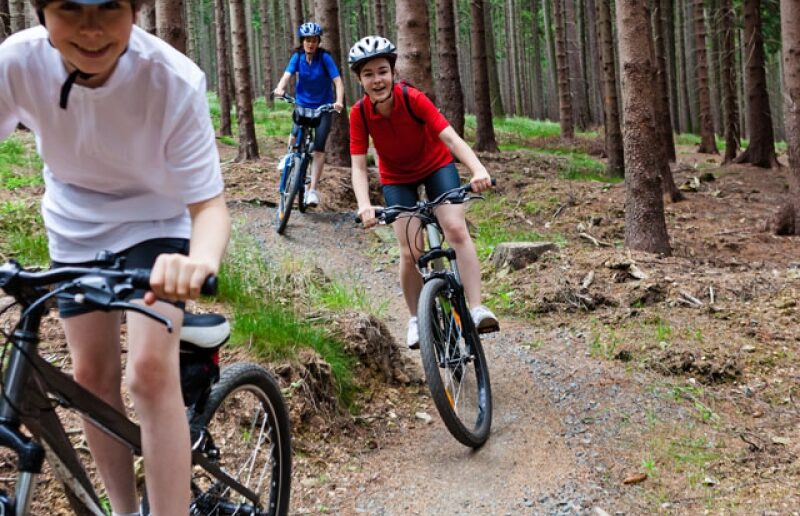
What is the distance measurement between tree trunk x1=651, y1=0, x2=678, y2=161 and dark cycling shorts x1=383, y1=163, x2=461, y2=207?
9.08 m

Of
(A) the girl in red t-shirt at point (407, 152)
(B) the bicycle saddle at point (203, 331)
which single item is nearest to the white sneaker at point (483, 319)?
(A) the girl in red t-shirt at point (407, 152)

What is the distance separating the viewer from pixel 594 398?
5680 mm

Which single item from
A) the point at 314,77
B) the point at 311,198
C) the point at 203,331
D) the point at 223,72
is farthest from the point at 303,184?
the point at 223,72

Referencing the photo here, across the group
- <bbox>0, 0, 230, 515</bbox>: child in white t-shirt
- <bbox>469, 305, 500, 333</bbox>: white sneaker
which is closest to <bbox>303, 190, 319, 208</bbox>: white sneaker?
<bbox>469, 305, 500, 333</bbox>: white sneaker

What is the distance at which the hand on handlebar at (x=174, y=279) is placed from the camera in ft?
6.54

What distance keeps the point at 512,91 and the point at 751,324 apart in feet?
140

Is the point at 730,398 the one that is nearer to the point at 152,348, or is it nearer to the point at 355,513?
the point at 355,513

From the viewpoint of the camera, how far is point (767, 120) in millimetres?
16766

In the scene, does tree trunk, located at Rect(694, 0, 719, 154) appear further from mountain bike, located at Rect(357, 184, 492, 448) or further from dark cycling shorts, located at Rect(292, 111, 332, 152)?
mountain bike, located at Rect(357, 184, 492, 448)

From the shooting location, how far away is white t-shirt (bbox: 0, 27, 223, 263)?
7.73 feet

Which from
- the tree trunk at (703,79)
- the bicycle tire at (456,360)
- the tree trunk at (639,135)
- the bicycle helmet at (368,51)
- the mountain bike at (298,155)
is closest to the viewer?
the bicycle tire at (456,360)

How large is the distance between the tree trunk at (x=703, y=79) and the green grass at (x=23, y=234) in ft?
57.1

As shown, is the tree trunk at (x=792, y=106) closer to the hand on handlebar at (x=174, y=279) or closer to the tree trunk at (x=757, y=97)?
the tree trunk at (x=757, y=97)

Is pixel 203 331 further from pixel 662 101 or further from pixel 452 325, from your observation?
pixel 662 101
